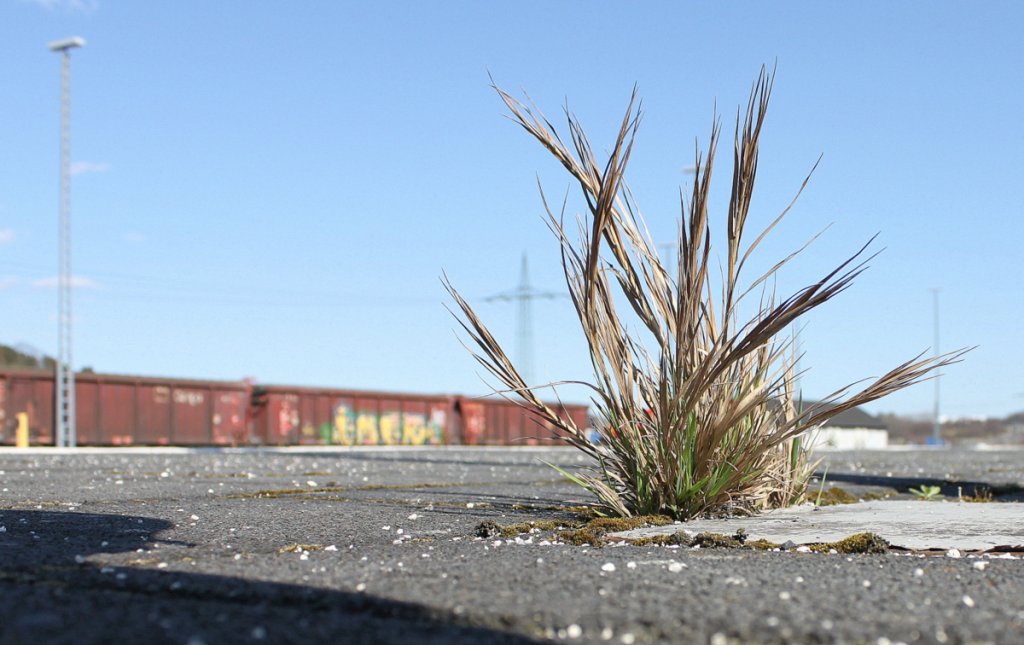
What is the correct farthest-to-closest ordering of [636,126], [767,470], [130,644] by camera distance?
[767,470] < [636,126] < [130,644]

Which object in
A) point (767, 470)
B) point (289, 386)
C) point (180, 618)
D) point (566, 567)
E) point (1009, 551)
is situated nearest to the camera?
point (180, 618)

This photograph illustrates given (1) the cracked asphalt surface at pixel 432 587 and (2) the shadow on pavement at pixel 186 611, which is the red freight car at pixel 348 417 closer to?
(1) the cracked asphalt surface at pixel 432 587

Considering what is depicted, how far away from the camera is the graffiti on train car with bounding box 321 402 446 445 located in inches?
1229

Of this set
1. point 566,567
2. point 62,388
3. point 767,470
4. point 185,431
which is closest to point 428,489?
point 767,470

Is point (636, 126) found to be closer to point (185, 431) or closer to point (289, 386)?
point (185, 431)

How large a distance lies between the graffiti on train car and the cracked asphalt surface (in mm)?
25421

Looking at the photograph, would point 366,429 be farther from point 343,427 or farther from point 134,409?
point 134,409

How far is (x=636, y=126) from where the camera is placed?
213 inches

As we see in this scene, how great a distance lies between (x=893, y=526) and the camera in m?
5.13

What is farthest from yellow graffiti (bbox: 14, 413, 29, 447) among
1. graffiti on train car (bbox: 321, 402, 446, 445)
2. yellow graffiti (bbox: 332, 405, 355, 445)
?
yellow graffiti (bbox: 332, 405, 355, 445)

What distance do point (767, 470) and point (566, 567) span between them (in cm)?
269

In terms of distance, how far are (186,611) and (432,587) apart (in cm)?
78

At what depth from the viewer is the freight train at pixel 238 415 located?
23125mm

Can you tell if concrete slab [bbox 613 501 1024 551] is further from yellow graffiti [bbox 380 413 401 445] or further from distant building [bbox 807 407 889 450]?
distant building [bbox 807 407 889 450]
